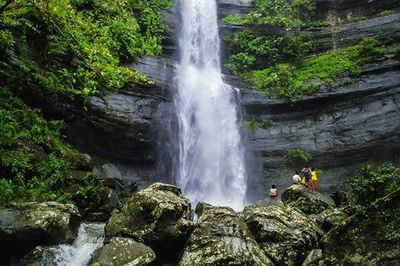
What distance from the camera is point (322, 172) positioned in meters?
22.4

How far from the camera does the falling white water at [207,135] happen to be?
851 inches

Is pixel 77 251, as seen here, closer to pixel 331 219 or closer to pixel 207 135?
pixel 331 219

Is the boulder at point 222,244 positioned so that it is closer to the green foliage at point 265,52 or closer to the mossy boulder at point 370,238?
the mossy boulder at point 370,238

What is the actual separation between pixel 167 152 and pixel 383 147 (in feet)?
38.5

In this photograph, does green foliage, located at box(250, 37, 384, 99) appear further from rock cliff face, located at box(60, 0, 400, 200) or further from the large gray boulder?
the large gray boulder

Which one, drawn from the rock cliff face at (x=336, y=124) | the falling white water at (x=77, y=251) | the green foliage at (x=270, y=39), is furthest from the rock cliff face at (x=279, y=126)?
the falling white water at (x=77, y=251)

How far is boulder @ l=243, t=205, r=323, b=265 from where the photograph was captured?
8.81m

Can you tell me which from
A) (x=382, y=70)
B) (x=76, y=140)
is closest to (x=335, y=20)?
(x=382, y=70)

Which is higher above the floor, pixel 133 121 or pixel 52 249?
pixel 133 121

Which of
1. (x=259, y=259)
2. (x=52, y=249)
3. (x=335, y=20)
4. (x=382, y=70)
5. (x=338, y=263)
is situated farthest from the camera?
(x=335, y=20)

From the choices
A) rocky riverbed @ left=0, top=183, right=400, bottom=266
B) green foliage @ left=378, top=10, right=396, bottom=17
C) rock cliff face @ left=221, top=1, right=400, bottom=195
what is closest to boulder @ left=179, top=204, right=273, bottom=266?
rocky riverbed @ left=0, top=183, right=400, bottom=266

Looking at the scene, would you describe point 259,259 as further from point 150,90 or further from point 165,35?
point 165,35

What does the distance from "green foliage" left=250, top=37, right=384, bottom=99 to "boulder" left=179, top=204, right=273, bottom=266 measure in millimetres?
15720

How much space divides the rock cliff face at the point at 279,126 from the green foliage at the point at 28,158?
141 inches
